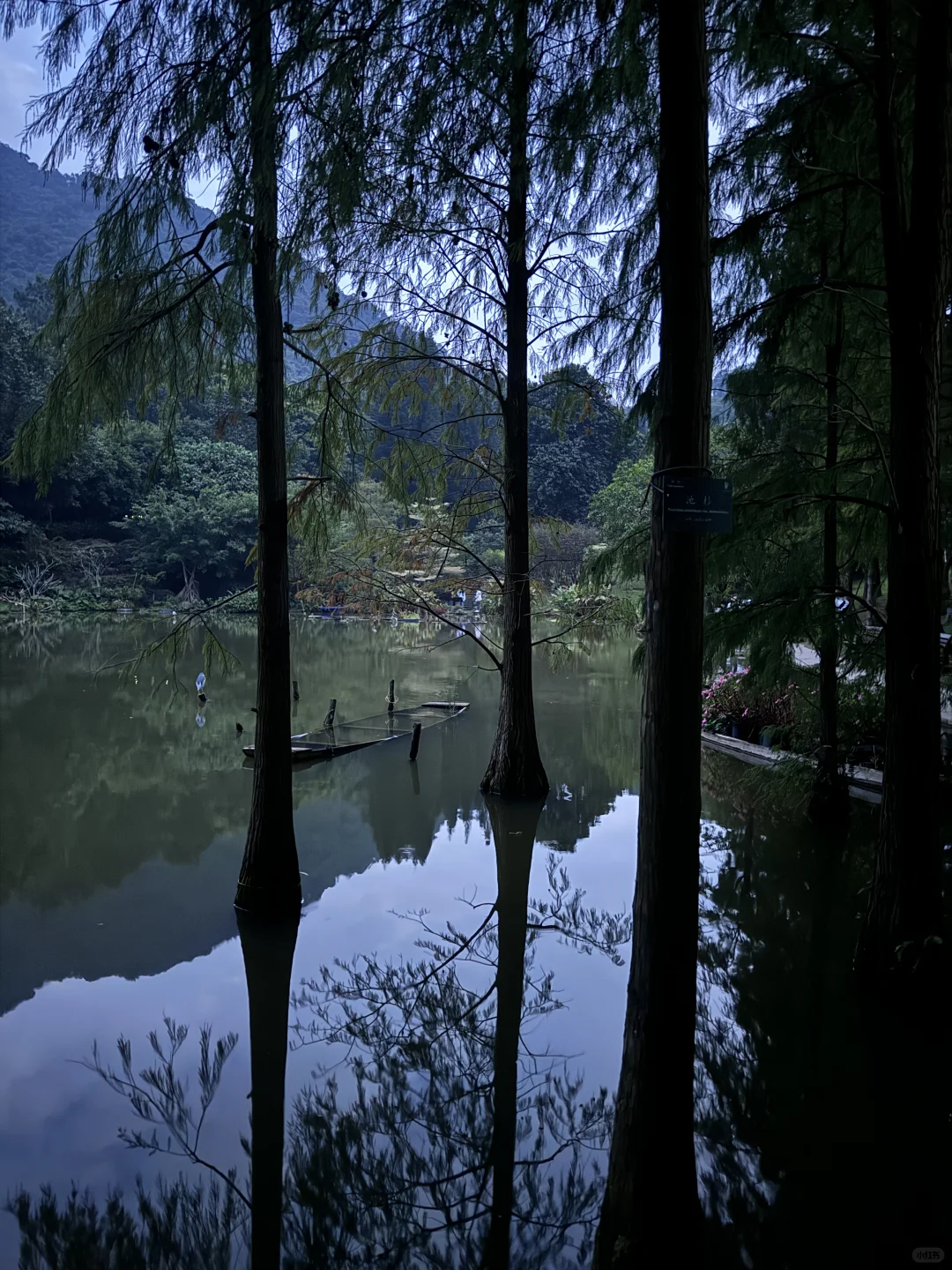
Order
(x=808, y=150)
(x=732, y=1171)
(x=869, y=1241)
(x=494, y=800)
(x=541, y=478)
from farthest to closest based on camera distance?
(x=541, y=478)
(x=494, y=800)
(x=808, y=150)
(x=732, y=1171)
(x=869, y=1241)

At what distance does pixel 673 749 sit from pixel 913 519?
2552 millimetres

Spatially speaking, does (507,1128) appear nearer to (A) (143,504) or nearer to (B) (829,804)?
(B) (829,804)

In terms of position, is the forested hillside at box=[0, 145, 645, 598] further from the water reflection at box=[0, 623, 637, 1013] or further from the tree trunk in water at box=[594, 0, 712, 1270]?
the tree trunk in water at box=[594, 0, 712, 1270]

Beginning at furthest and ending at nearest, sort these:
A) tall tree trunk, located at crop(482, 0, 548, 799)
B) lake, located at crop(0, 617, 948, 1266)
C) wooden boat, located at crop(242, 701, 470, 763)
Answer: wooden boat, located at crop(242, 701, 470, 763)
tall tree trunk, located at crop(482, 0, 548, 799)
lake, located at crop(0, 617, 948, 1266)

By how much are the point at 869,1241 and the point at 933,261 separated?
14.3 feet

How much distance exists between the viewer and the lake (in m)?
3.50

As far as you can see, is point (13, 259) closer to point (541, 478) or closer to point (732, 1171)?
point (541, 478)

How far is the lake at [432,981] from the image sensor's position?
11.5ft

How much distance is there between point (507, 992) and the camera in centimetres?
520

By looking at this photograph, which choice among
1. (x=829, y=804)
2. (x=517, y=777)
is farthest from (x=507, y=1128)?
(x=517, y=777)

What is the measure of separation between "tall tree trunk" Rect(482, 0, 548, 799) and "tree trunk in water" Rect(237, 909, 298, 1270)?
3.85 metres

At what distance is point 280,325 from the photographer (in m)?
5.93

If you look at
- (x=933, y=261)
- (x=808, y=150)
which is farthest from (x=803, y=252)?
(x=933, y=261)

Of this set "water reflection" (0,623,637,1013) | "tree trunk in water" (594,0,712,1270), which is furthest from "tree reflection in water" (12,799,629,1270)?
"water reflection" (0,623,637,1013)
